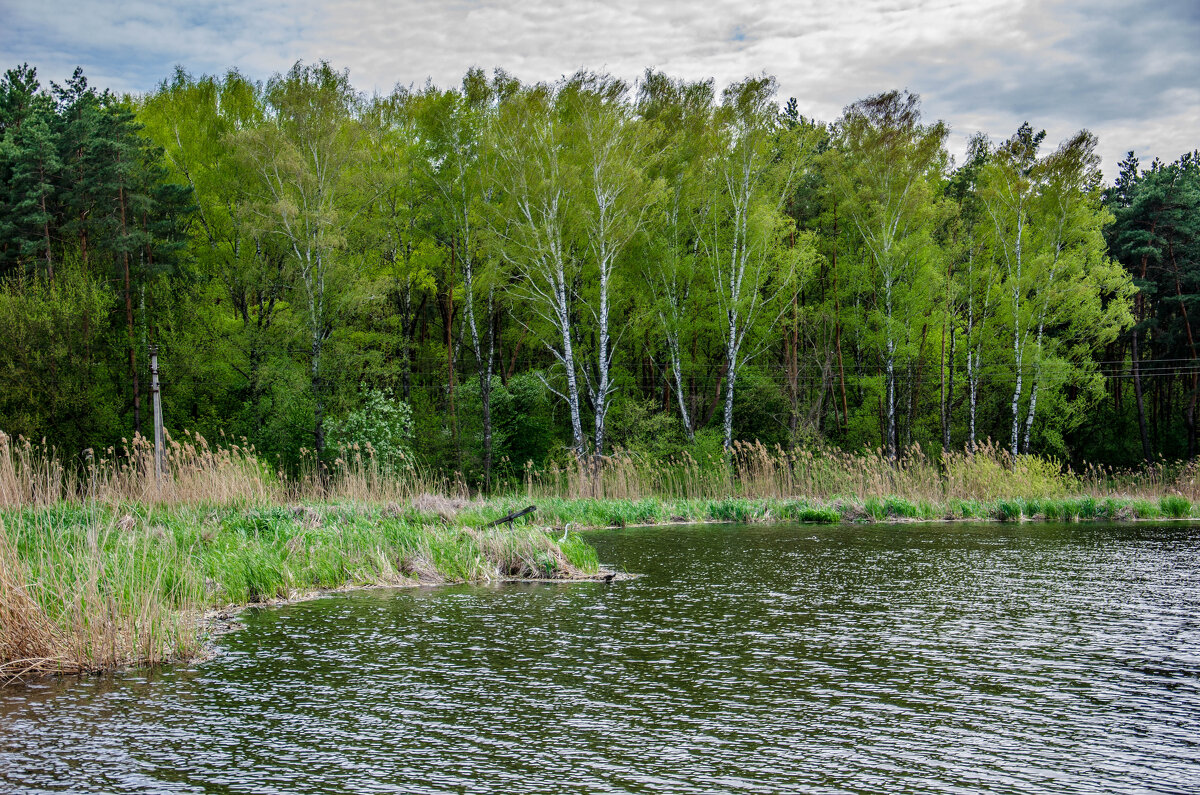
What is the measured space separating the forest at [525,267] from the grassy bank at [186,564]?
1486 cm

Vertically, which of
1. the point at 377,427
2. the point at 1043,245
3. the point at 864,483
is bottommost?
the point at 864,483

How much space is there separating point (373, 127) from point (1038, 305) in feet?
88.5

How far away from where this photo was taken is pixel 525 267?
29.5 metres

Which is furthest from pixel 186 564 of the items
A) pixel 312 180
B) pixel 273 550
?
pixel 312 180

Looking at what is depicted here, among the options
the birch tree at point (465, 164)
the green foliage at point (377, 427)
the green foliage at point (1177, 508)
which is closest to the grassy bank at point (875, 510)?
the green foliage at point (1177, 508)

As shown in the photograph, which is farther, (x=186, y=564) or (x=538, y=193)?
(x=538, y=193)

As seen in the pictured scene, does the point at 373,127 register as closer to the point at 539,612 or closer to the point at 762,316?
the point at 762,316

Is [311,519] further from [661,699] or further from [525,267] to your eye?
[525,267]

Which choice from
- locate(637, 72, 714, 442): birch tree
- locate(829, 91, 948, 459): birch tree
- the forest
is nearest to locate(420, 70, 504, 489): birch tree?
the forest

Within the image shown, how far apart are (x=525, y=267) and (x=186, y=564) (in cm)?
2216

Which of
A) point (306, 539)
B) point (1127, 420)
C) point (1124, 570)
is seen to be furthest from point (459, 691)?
point (1127, 420)

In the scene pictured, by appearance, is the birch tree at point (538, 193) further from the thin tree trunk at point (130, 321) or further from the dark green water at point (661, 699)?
the dark green water at point (661, 699)

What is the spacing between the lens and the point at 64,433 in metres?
30.7

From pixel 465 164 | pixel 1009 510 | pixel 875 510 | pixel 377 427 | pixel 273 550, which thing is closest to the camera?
pixel 273 550
